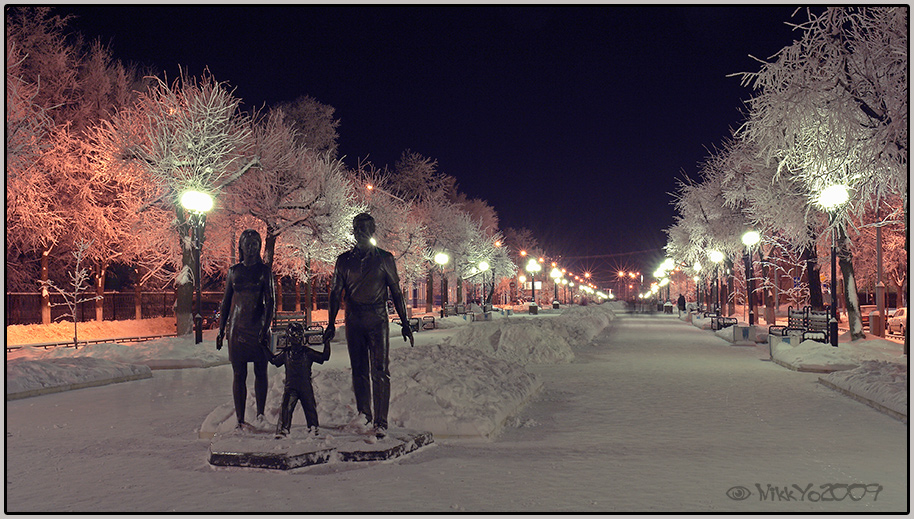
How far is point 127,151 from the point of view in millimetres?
25297

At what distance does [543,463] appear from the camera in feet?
23.4

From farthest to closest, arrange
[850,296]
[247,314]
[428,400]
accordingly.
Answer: [850,296], [428,400], [247,314]

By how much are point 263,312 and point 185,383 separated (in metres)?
7.40

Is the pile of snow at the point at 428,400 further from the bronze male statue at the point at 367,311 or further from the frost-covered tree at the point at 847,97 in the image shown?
the frost-covered tree at the point at 847,97

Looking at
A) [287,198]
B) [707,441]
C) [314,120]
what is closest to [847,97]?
[707,441]

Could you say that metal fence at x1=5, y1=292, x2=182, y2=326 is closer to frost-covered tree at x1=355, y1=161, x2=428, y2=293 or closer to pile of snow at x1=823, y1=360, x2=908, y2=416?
frost-covered tree at x1=355, y1=161, x2=428, y2=293

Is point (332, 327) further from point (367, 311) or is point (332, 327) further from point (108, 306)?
point (108, 306)

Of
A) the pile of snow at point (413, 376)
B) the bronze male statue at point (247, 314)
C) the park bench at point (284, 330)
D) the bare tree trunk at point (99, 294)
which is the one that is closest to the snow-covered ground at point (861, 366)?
the pile of snow at point (413, 376)

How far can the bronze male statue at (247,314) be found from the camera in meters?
7.82

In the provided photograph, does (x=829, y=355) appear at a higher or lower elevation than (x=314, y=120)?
lower

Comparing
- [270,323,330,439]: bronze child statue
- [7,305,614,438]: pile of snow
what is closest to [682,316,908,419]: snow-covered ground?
[7,305,614,438]: pile of snow

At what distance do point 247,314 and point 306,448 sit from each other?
1674 millimetres

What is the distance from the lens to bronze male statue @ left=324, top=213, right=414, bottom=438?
783 cm

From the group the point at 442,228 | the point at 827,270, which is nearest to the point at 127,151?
the point at 442,228
